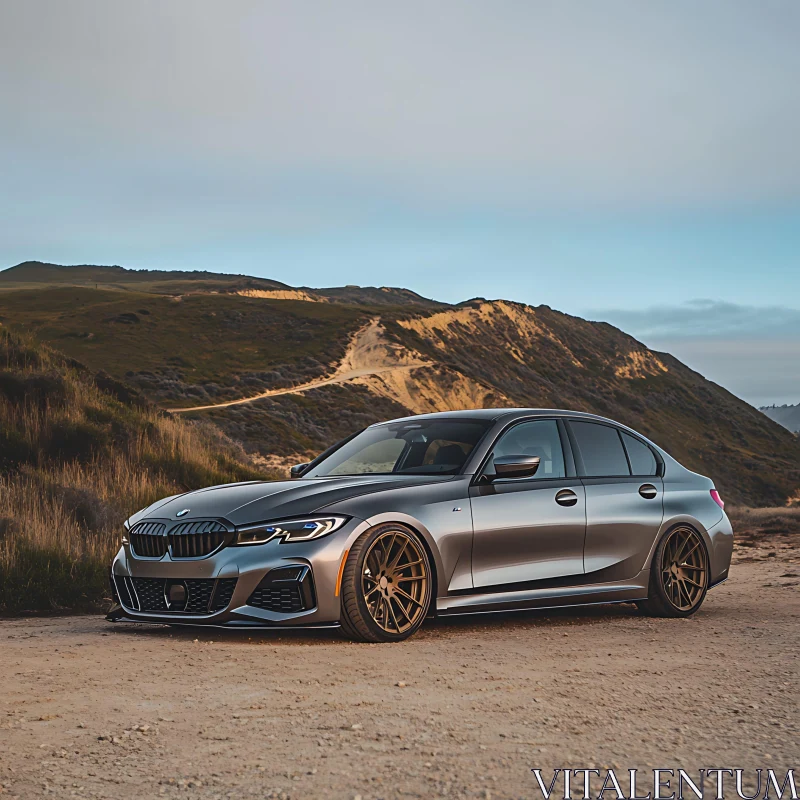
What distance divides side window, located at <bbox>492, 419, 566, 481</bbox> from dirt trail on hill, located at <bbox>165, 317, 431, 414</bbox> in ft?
191

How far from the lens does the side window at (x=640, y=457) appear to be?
9.19 meters

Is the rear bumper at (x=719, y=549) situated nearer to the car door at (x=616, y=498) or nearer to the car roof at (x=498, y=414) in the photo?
the car door at (x=616, y=498)

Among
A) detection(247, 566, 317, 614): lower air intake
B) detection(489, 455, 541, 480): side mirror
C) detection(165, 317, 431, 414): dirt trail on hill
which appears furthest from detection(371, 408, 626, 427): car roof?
detection(165, 317, 431, 414): dirt trail on hill

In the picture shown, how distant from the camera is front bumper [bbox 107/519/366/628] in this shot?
268 inches

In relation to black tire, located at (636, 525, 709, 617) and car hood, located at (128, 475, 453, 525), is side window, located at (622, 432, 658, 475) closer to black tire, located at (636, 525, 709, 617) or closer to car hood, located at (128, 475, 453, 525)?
black tire, located at (636, 525, 709, 617)

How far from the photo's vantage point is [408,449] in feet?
28.4

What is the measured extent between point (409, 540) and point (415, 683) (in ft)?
5.39

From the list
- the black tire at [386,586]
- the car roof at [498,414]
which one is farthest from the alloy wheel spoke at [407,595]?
the car roof at [498,414]

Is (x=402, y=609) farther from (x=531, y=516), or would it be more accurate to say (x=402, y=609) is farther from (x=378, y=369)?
(x=378, y=369)

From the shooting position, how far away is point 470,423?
27.8 ft

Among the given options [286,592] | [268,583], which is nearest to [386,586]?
[286,592]

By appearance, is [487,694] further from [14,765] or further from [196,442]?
[196,442]

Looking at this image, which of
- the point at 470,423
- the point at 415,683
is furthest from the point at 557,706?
the point at 470,423

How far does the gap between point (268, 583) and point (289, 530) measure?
36 cm
